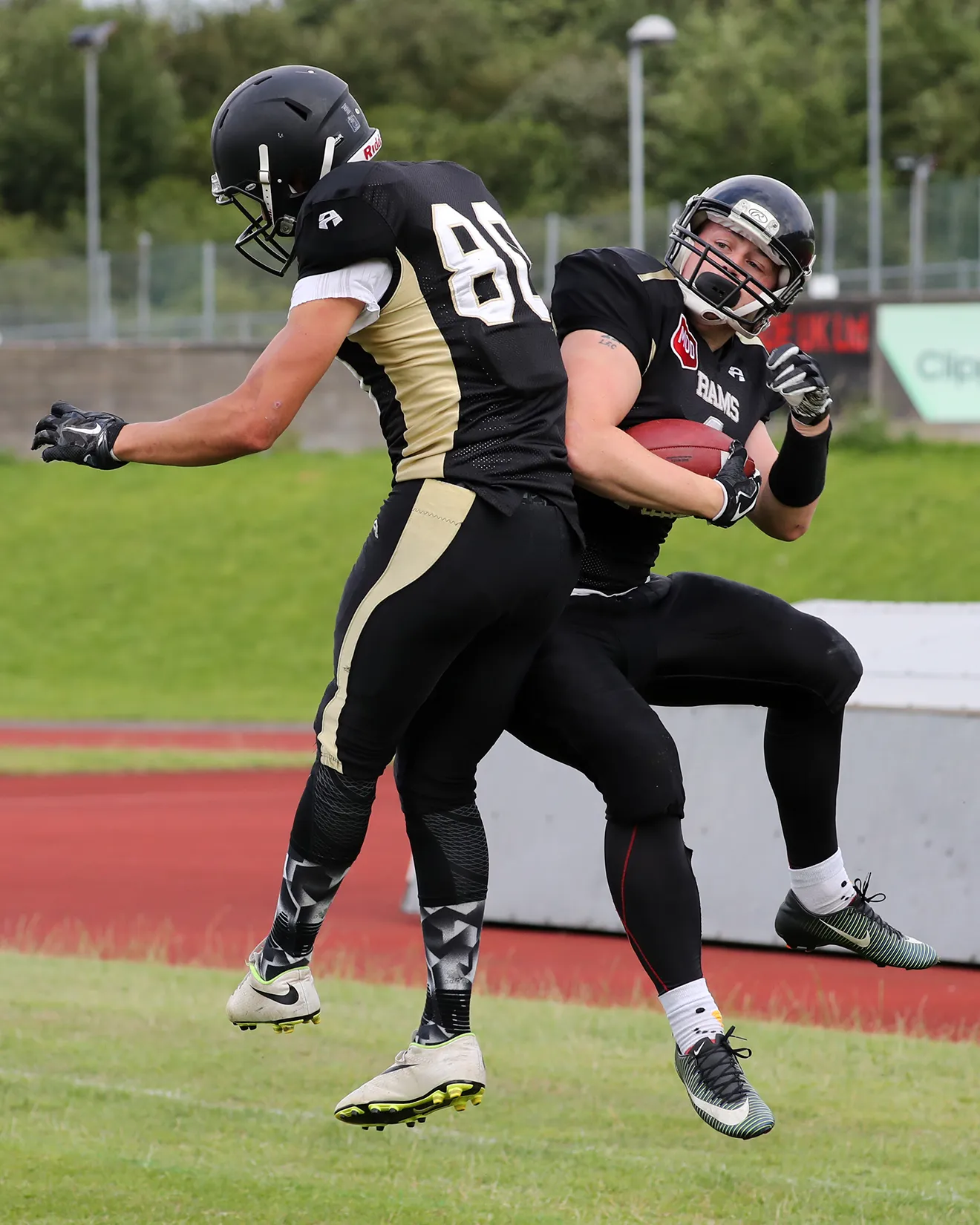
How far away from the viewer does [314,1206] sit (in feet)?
17.5

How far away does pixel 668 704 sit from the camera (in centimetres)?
472

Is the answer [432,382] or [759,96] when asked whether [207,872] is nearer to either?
[432,382]

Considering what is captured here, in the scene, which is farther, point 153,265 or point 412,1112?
point 153,265

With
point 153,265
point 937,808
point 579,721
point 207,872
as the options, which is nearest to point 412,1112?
point 579,721

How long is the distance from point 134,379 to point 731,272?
25.7 metres

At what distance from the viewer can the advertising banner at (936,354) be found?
2491cm

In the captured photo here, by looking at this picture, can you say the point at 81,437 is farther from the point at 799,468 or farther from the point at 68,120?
the point at 68,120

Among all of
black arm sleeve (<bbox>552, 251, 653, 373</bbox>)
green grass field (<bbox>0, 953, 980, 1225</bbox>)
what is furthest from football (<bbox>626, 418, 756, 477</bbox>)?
green grass field (<bbox>0, 953, 980, 1225</bbox>)

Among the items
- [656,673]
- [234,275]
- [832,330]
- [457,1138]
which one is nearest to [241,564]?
[234,275]

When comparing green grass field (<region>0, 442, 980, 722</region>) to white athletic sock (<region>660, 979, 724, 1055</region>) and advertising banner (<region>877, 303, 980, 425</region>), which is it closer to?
advertising banner (<region>877, 303, 980, 425</region>)

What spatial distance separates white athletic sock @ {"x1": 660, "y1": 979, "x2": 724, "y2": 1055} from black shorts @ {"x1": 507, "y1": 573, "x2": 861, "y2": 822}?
0.41 meters

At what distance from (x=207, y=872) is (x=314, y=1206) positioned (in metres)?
6.79

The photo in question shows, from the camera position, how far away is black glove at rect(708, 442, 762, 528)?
4.23 meters

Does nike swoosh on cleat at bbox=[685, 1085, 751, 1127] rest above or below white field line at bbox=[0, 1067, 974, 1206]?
above
